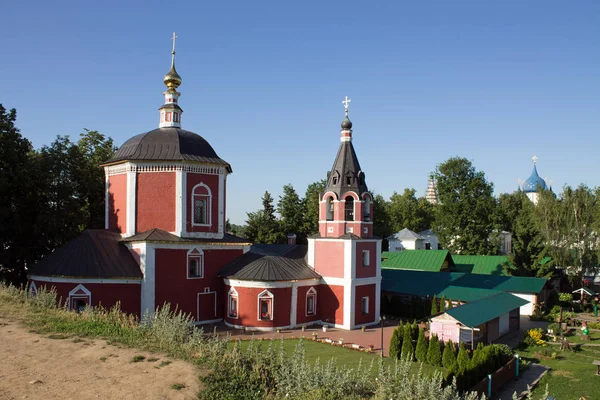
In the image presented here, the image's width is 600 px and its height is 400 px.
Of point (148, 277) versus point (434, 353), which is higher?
point (148, 277)

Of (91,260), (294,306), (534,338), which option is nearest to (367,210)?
(294,306)

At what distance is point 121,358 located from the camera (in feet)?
33.2

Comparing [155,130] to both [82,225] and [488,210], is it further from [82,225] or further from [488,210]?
[488,210]

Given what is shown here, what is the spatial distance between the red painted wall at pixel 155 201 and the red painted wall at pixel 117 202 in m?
0.82

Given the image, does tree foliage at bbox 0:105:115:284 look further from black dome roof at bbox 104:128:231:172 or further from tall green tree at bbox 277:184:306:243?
tall green tree at bbox 277:184:306:243

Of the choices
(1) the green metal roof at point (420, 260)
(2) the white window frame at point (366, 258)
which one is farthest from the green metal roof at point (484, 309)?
(1) the green metal roof at point (420, 260)

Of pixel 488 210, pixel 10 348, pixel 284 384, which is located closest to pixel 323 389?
pixel 284 384

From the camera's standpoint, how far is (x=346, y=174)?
23250 mm

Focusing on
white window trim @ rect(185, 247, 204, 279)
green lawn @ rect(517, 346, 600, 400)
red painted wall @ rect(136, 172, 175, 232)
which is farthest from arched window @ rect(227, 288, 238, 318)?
green lawn @ rect(517, 346, 600, 400)

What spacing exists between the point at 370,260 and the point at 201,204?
8.71 m

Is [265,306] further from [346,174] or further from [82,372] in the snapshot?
[82,372]

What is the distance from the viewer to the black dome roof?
2125cm

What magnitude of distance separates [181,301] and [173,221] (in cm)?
358

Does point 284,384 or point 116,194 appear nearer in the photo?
point 284,384
